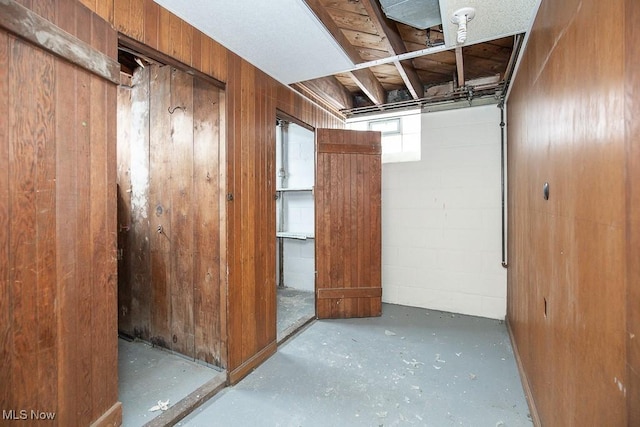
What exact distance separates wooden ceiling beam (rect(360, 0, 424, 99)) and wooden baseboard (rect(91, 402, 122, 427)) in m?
2.55

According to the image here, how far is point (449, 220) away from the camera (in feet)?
11.1

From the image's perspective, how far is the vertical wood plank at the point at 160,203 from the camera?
2354 mm

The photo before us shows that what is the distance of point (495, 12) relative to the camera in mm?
1674

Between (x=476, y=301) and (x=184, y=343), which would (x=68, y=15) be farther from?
(x=476, y=301)

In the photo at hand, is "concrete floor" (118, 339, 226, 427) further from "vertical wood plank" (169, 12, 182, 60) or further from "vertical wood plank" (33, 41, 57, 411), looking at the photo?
"vertical wood plank" (169, 12, 182, 60)

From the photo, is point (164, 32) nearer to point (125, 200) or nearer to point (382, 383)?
point (125, 200)

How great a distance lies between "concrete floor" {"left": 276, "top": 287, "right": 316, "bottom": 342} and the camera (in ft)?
9.48

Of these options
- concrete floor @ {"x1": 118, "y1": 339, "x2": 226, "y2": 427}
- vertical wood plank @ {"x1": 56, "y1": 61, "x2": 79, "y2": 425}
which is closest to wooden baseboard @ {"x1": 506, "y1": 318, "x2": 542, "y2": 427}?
concrete floor @ {"x1": 118, "y1": 339, "x2": 226, "y2": 427}

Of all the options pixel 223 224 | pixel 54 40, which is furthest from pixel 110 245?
pixel 54 40

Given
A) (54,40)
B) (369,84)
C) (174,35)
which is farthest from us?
(369,84)

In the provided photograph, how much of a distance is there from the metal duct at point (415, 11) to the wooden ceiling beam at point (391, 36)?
64 millimetres

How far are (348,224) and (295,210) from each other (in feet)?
4.24

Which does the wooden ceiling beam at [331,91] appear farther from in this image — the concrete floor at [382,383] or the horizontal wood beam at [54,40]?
the concrete floor at [382,383]

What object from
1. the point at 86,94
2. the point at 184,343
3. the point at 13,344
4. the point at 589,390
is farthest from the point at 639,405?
the point at 184,343
